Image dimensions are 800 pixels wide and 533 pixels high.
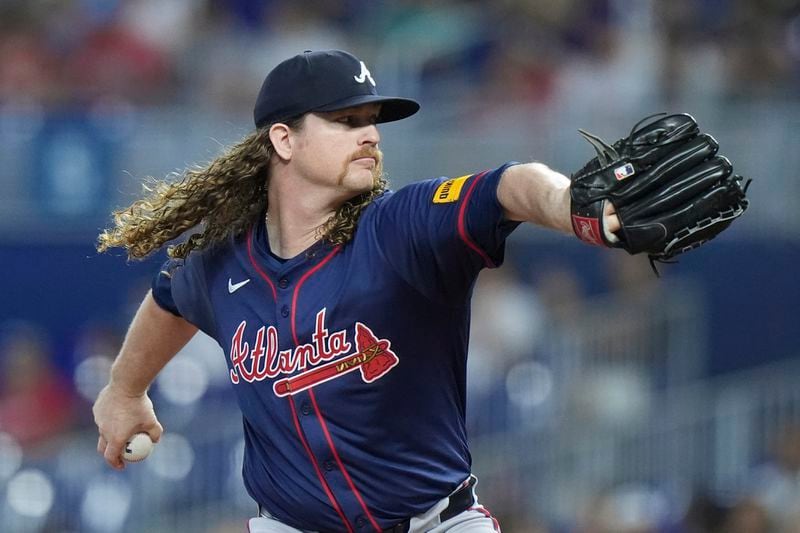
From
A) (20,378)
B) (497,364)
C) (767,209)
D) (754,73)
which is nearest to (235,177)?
(497,364)

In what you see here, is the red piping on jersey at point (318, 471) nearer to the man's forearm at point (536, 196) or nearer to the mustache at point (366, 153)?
the mustache at point (366, 153)

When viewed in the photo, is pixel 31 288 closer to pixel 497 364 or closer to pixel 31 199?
pixel 31 199

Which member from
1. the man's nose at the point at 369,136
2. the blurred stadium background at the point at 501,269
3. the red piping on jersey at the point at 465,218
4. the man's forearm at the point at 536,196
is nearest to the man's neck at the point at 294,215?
the man's nose at the point at 369,136

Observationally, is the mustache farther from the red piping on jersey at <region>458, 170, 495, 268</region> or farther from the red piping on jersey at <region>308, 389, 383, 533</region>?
the red piping on jersey at <region>308, 389, 383, 533</region>

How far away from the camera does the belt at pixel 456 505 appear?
435 centimetres

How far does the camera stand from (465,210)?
391 cm

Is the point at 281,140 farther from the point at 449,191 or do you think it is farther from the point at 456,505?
the point at 456,505

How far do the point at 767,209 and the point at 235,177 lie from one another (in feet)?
20.3

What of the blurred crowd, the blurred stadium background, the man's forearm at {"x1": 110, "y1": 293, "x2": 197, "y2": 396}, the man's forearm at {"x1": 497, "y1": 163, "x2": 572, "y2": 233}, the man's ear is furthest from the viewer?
the blurred crowd

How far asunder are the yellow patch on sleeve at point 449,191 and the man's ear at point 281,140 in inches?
26.6

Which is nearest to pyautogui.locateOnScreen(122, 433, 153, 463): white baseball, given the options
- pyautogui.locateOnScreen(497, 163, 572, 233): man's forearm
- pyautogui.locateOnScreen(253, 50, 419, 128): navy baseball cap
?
pyautogui.locateOnScreen(253, 50, 419, 128): navy baseball cap

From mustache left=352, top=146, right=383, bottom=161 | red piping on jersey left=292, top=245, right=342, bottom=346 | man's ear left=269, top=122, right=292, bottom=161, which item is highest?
man's ear left=269, top=122, right=292, bottom=161

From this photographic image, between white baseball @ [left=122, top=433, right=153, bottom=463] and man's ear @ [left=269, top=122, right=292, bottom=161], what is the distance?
1.18 meters

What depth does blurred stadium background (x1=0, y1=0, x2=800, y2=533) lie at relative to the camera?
8992mm
